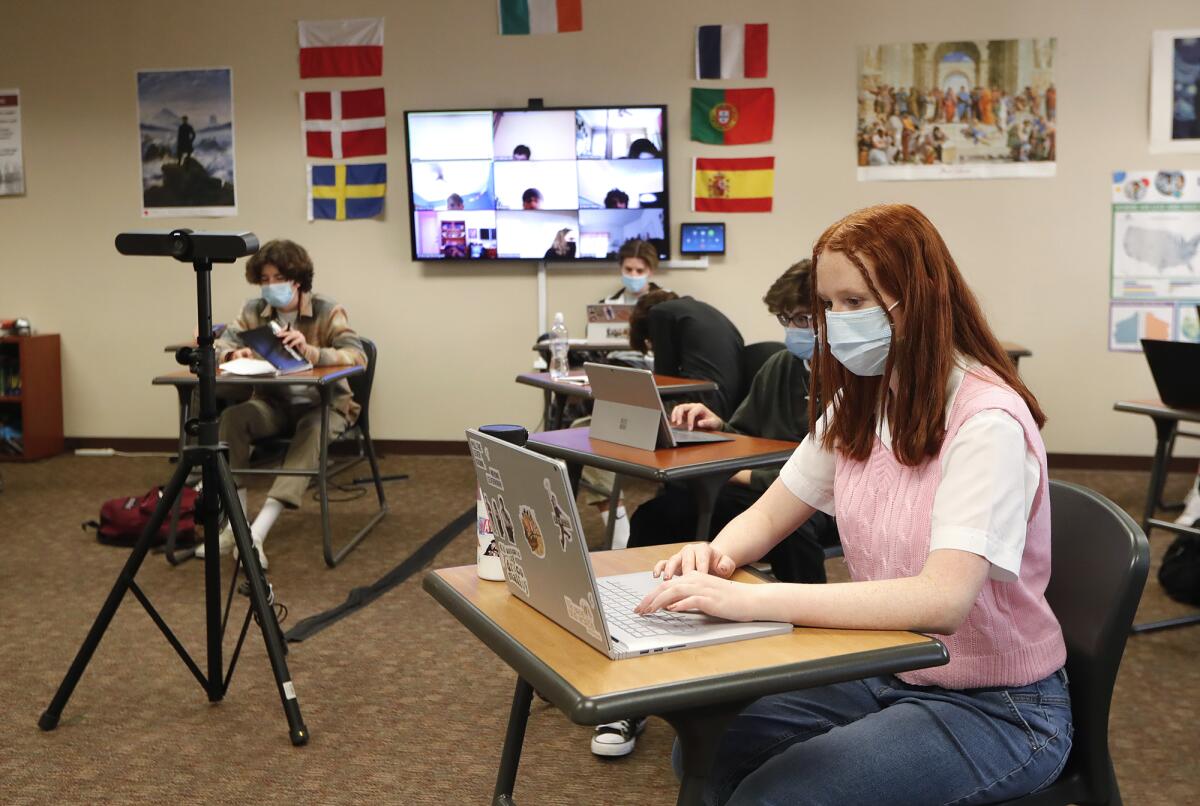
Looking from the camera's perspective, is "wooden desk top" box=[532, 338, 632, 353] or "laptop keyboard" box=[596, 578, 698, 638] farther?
"wooden desk top" box=[532, 338, 632, 353]

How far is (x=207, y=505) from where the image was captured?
2553 millimetres

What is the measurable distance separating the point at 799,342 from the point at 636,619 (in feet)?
5.17

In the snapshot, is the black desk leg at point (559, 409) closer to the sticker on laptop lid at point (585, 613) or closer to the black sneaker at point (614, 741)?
the black sneaker at point (614, 741)

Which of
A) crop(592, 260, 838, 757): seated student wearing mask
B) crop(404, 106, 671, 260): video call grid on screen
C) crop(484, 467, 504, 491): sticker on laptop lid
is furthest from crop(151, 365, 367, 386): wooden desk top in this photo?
crop(484, 467, 504, 491): sticker on laptop lid

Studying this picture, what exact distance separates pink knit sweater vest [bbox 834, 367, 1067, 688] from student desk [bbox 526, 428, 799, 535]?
102cm

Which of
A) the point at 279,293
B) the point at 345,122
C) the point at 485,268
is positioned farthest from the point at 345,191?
the point at 279,293

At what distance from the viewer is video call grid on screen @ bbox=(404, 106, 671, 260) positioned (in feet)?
19.6

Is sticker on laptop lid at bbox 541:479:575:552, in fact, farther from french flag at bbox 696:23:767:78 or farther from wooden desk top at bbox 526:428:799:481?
french flag at bbox 696:23:767:78

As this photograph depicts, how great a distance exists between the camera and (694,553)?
4.71 feet

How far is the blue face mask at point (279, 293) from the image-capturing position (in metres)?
4.47

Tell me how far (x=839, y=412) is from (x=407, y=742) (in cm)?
151

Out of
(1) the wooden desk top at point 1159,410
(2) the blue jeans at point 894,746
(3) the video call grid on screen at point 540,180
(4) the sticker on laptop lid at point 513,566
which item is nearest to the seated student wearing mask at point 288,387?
(3) the video call grid on screen at point 540,180

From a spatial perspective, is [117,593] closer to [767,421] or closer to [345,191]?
[767,421]

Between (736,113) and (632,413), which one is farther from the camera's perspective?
(736,113)
